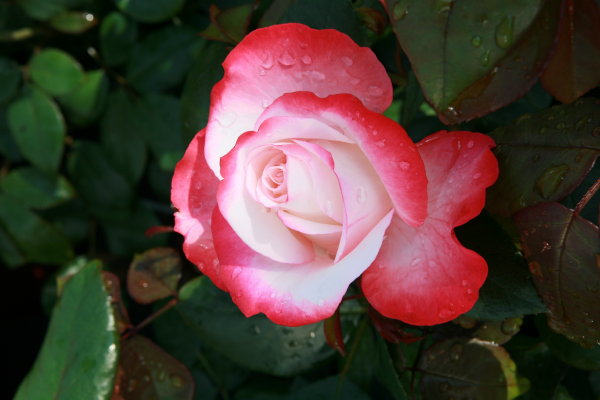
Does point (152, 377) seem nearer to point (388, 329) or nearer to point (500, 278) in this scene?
point (388, 329)

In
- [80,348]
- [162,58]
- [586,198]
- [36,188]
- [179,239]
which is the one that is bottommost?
[179,239]

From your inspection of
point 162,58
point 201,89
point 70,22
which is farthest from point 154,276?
point 70,22

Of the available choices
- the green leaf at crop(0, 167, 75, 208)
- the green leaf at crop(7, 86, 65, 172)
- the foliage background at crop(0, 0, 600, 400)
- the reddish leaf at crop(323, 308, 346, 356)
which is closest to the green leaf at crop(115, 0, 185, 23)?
the foliage background at crop(0, 0, 600, 400)

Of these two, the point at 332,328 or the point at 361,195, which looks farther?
the point at 332,328

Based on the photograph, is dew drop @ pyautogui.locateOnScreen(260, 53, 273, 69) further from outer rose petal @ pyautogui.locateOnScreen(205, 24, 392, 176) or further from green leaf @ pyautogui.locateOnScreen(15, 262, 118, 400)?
green leaf @ pyautogui.locateOnScreen(15, 262, 118, 400)

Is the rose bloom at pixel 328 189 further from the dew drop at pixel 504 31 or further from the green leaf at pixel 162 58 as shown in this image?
the green leaf at pixel 162 58
